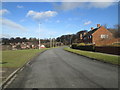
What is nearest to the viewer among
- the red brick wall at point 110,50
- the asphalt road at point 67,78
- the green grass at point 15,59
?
the asphalt road at point 67,78

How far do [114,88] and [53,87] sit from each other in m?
2.44

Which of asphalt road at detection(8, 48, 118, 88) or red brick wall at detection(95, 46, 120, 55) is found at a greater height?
red brick wall at detection(95, 46, 120, 55)

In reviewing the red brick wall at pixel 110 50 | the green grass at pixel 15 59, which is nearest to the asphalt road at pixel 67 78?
the green grass at pixel 15 59

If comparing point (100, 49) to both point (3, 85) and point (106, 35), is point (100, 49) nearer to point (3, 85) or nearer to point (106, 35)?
point (3, 85)

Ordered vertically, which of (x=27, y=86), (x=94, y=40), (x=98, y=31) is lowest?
(x=27, y=86)

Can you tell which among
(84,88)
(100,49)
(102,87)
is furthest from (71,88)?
(100,49)

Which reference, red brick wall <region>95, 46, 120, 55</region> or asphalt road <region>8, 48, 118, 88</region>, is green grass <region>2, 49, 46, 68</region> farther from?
red brick wall <region>95, 46, 120, 55</region>

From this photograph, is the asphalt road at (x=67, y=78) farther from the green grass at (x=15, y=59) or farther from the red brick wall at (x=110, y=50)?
the red brick wall at (x=110, y=50)

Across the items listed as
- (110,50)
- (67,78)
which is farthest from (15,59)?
(110,50)

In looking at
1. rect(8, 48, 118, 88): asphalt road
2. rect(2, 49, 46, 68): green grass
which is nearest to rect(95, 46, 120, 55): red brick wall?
rect(8, 48, 118, 88): asphalt road

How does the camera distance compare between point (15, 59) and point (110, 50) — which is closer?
point (15, 59)

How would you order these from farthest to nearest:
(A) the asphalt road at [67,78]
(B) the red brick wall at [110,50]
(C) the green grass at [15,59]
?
(B) the red brick wall at [110,50] < (C) the green grass at [15,59] < (A) the asphalt road at [67,78]

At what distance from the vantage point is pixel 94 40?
4859 cm

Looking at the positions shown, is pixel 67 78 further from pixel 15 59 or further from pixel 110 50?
pixel 110 50
